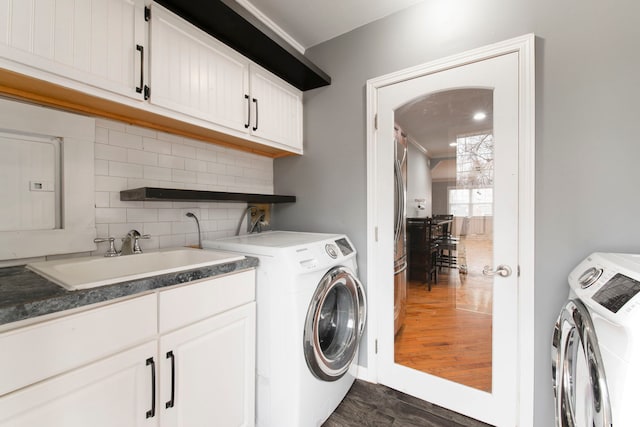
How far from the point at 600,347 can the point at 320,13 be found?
231cm

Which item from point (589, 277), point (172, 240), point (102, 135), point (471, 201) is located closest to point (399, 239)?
point (471, 201)

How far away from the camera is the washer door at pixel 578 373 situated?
81 cm

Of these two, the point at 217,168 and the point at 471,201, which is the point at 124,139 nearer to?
the point at 217,168

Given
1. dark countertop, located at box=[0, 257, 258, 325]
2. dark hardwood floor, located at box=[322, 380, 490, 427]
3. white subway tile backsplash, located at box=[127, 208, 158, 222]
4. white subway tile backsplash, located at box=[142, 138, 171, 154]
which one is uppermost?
white subway tile backsplash, located at box=[142, 138, 171, 154]

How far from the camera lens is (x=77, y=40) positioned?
110cm

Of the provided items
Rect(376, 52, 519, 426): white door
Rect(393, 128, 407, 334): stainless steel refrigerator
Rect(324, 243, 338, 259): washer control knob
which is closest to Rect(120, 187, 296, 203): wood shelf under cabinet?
Rect(324, 243, 338, 259): washer control knob

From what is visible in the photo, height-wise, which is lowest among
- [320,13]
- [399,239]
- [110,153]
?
[399,239]

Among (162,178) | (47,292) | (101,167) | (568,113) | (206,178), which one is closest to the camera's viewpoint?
(47,292)

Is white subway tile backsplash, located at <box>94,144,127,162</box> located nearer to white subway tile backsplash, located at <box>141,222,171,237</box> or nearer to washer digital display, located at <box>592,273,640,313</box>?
white subway tile backsplash, located at <box>141,222,171,237</box>

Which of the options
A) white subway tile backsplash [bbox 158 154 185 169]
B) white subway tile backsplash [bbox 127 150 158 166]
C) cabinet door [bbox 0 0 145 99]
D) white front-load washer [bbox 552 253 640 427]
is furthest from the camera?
white subway tile backsplash [bbox 158 154 185 169]

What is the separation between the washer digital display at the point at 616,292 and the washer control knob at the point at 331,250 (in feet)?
3.80

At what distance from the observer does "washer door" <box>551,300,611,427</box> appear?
809 mm

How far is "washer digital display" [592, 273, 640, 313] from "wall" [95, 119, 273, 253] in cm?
211

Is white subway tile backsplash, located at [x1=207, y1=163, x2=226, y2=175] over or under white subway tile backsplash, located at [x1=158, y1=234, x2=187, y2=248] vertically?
over
